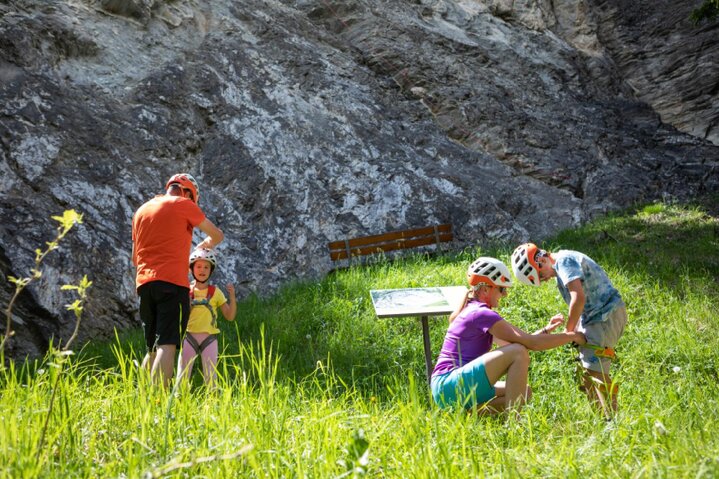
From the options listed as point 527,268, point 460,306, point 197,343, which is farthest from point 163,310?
point 527,268

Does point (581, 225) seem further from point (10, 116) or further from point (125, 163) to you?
point (10, 116)

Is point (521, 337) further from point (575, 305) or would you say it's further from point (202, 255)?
point (202, 255)

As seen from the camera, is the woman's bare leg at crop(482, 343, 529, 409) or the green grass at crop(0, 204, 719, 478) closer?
the green grass at crop(0, 204, 719, 478)

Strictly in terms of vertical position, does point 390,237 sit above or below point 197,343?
below

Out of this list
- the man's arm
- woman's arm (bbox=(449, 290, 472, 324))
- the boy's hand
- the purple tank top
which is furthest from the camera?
the man's arm

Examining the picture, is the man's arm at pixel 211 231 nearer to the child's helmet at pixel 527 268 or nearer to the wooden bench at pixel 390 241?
the child's helmet at pixel 527 268

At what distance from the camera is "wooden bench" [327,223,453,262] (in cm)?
1147

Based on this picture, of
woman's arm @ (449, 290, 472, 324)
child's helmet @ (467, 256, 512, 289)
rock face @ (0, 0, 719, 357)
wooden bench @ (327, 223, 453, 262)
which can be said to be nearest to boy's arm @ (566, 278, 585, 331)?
child's helmet @ (467, 256, 512, 289)

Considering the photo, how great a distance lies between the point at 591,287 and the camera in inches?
193

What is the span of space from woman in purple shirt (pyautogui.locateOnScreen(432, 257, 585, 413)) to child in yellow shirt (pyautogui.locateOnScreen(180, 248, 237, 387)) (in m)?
1.86

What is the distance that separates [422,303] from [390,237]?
6.97 metres

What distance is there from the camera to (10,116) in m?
9.55

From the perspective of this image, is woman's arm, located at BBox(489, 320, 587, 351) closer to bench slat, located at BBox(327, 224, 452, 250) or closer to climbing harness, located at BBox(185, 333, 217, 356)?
climbing harness, located at BBox(185, 333, 217, 356)

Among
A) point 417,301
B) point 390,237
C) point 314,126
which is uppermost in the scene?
point 314,126
